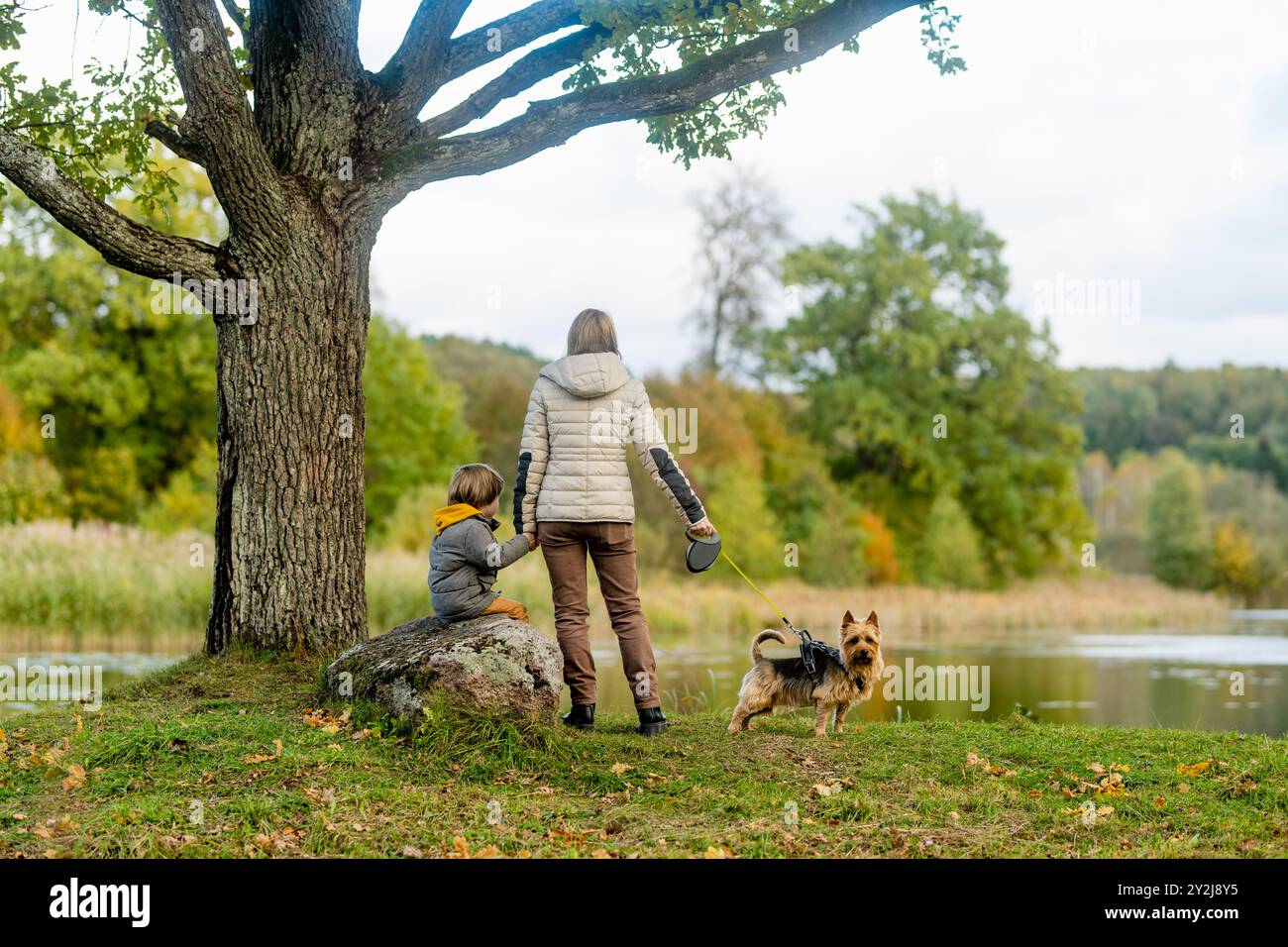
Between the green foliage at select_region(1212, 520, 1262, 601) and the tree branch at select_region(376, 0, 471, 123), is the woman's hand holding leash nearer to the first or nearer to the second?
the tree branch at select_region(376, 0, 471, 123)

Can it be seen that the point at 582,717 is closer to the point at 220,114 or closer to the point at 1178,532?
the point at 220,114

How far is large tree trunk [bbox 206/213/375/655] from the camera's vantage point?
8539 millimetres

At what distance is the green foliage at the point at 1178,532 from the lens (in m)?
40.9

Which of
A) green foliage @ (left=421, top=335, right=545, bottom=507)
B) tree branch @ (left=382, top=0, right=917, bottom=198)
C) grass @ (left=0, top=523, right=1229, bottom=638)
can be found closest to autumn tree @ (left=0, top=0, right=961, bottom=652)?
tree branch @ (left=382, top=0, right=917, bottom=198)

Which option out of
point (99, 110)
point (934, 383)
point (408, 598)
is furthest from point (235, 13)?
point (934, 383)

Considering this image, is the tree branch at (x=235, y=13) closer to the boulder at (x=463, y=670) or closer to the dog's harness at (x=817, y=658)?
the boulder at (x=463, y=670)

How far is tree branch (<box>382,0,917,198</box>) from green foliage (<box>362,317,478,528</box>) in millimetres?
25812

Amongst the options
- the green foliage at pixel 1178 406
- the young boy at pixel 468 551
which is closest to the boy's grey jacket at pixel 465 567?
the young boy at pixel 468 551

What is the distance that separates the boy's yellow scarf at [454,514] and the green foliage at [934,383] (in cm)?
3169

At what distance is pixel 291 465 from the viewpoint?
8562 mm

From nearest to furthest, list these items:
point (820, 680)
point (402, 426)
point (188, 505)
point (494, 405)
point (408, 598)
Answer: point (820, 680)
point (408, 598)
point (188, 505)
point (402, 426)
point (494, 405)

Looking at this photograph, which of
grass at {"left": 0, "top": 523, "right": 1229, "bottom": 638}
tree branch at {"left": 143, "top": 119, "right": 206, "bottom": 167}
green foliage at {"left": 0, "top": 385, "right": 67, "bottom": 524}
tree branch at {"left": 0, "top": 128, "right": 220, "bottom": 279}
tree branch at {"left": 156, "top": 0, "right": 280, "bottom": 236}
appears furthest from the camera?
green foliage at {"left": 0, "top": 385, "right": 67, "bottom": 524}

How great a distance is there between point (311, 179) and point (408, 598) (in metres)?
11.7

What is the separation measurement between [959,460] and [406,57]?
105ft
